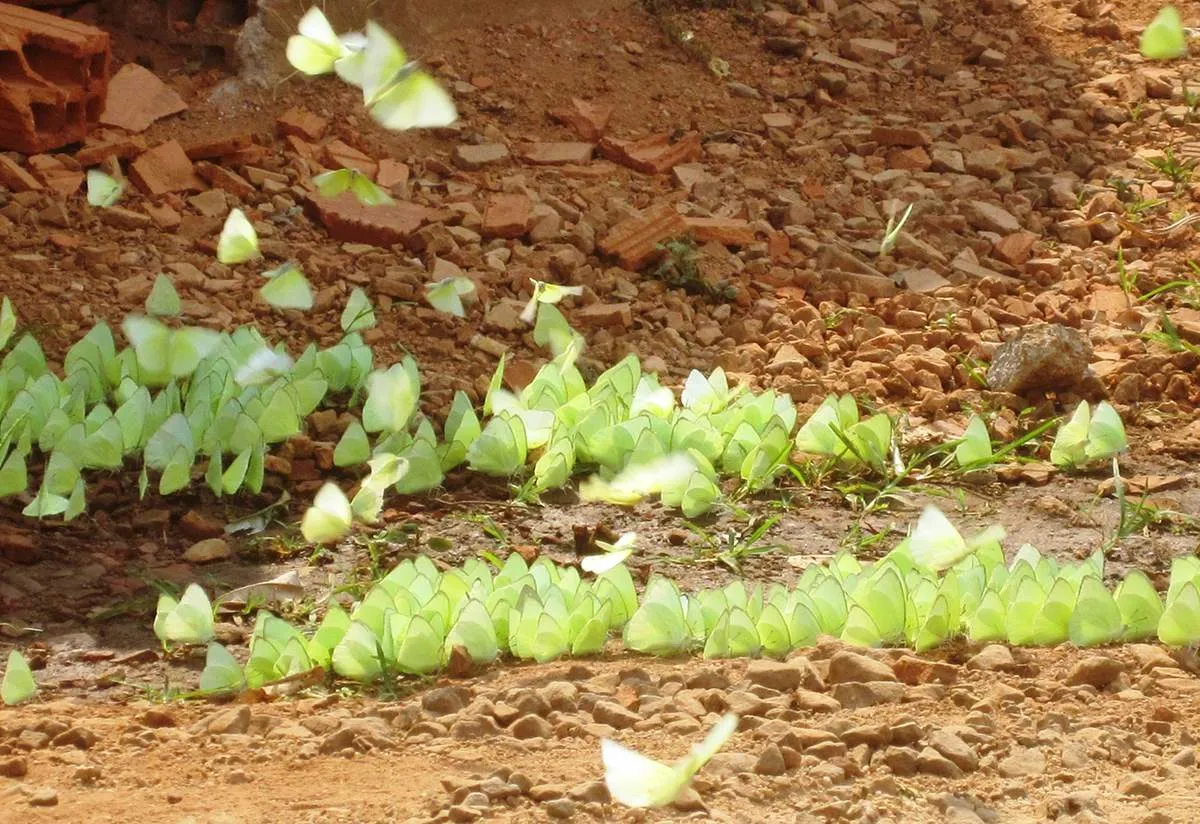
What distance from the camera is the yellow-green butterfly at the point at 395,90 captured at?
312 centimetres

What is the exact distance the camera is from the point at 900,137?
564 centimetres

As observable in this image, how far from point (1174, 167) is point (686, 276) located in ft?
6.16

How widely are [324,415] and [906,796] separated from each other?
2143mm

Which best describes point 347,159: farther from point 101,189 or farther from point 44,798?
point 44,798

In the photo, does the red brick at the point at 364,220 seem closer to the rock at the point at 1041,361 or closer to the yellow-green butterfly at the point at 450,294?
the yellow-green butterfly at the point at 450,294

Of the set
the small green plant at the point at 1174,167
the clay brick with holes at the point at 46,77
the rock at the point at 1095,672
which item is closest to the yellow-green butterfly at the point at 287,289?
the clay brick with holes at the point at 46,77

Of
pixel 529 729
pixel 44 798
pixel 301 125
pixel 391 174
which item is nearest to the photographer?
pixel 44 798

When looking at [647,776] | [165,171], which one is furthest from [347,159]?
[647,776]

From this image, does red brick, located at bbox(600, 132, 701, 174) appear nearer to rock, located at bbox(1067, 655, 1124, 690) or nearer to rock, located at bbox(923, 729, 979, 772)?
rock, located at bbox(1067, 655, 1124, 690)

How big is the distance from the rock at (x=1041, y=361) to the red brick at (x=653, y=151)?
59.5 inches

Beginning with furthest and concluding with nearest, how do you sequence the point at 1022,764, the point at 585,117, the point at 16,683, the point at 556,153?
the point at 585,117 → the point at 556,153 → the point at 16,683 → the point at 1022,764

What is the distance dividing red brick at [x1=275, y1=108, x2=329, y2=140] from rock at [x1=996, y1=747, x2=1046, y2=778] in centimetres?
349

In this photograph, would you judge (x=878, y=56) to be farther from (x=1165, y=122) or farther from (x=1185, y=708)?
(x=1185, y=708)

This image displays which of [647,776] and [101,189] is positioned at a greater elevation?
[101,189]
